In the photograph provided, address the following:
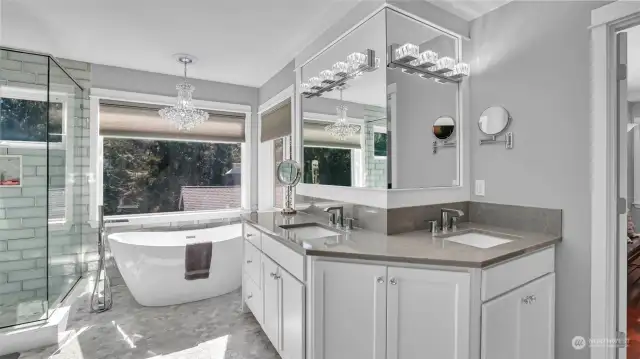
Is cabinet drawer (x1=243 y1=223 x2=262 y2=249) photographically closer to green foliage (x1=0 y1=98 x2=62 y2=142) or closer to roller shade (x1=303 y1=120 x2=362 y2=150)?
roller shade (x1=303 y1=120 x2=362 y2=150)

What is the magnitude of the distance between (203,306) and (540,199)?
2862 millimetres

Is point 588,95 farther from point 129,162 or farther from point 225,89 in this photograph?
point 129,162

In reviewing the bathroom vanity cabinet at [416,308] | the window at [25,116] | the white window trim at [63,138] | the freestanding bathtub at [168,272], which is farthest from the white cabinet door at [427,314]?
the window at [25,116]

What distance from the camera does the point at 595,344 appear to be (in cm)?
163

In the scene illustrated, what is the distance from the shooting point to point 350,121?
2301 millimetres

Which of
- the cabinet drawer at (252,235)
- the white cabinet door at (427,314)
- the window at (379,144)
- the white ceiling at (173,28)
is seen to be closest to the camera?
the white cabinet door at (427,314)

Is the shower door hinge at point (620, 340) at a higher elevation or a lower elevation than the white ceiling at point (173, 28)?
lower

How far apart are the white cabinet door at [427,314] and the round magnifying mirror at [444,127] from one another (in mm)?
1176

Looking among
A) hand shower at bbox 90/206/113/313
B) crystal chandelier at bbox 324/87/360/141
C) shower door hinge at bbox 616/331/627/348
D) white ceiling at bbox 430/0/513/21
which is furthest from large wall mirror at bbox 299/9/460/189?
hand shower at bbox 90/206/113/313

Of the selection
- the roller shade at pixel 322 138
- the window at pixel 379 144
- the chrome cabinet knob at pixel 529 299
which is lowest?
the chrome cabinet knob at pixel 529 299

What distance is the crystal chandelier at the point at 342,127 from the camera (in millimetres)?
2295

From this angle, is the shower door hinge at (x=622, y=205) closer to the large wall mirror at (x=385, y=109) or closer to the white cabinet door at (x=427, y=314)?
the large wall mirror at (x=385, y=109)

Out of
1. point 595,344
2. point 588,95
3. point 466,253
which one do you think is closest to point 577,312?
point 595,344

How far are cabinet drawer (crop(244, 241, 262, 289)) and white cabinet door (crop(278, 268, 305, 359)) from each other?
459 mm
